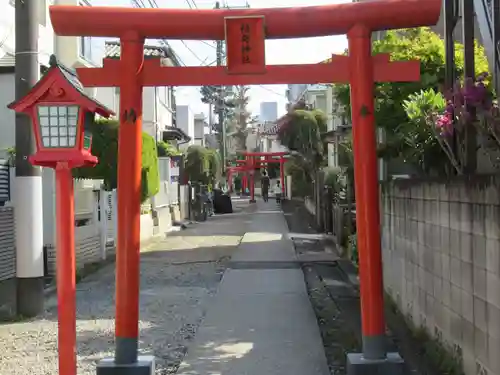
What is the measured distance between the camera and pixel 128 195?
5395 millimetres

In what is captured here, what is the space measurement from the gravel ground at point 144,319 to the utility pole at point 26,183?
52 centimetres

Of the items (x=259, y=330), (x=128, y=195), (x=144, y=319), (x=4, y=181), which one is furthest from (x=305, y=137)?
(x=128, y=195)

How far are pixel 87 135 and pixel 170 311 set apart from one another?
442cm

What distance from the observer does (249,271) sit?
12.4 m

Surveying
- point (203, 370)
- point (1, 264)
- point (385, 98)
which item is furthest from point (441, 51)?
point (1, 264)

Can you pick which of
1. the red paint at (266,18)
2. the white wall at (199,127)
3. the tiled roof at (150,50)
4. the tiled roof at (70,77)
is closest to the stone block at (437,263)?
the red paint at (266,18)

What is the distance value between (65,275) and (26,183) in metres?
3.81

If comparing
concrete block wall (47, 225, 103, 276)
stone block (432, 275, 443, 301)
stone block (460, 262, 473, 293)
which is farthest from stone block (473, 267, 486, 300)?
concrete block wall (47, 225, 103, 276)

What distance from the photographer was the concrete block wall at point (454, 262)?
4504 mm

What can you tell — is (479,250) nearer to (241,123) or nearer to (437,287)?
(437,287)

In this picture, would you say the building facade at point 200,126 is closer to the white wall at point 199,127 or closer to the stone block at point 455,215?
the white wall at point 199,127

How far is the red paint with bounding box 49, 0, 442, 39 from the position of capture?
5285mm

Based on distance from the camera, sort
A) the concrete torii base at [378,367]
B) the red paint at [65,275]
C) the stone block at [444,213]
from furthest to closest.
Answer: the stone block at [444,213]
the concrete torii base at [378,367]
the red paint at [65,275]

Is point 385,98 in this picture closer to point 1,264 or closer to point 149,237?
point 1,264
